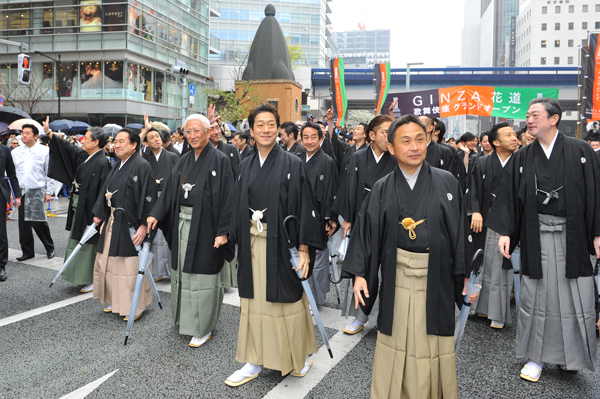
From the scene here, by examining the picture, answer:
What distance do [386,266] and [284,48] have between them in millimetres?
33922

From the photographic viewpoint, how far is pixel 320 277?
5.41 meters

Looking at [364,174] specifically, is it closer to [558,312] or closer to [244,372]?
[558,312]

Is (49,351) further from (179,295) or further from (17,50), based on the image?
(17,50)

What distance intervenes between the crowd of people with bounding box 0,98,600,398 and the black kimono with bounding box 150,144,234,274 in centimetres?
1

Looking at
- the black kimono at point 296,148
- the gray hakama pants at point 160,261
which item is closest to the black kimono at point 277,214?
the black kimono at point 296,148

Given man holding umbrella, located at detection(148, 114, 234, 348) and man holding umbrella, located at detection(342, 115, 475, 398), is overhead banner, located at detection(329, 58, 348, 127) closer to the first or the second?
man holding umbrella, located at detection(148, 114, 234, 348)

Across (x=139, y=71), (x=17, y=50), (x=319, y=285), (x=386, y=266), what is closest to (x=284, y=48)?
(x=139, y=71)

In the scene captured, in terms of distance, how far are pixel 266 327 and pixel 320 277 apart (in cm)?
197

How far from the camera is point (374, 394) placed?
288cm

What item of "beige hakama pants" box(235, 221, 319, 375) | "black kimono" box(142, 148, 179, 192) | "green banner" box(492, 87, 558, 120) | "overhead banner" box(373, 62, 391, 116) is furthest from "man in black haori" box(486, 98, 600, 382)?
"overhead banner" box(373, 62, 391, 116)

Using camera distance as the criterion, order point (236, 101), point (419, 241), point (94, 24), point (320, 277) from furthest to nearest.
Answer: point (236, 101)
point (94, 24)
point (320, 277)
point (419, 241)

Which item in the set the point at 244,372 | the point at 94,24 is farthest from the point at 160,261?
the point at 94,24

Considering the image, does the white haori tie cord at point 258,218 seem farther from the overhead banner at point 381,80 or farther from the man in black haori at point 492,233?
the overhead banner at point 381,80

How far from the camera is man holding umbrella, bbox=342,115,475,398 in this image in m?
2.73
